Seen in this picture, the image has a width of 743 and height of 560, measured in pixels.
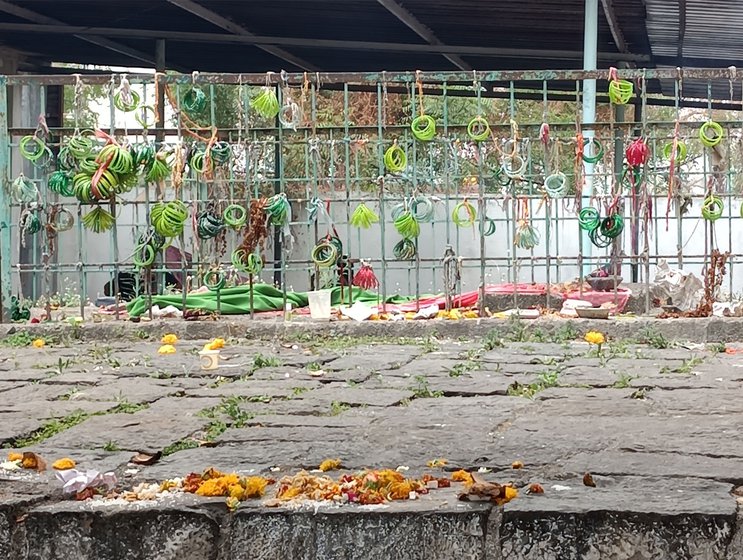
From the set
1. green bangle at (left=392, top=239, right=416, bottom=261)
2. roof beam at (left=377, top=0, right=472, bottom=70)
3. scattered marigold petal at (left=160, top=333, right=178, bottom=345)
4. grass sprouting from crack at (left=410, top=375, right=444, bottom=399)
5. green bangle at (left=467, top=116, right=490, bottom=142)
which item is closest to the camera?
grass sprouting from crack at (left=410, top=375, right=444, bottom=399)

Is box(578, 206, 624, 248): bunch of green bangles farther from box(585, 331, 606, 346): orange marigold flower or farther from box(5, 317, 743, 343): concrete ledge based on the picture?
box(585, 331, 606, 346): orange marigold flower

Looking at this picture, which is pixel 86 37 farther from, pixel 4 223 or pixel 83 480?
pixel 83 480

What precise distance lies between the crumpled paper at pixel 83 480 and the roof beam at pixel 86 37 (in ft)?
35.9

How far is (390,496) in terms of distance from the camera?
8.75ft

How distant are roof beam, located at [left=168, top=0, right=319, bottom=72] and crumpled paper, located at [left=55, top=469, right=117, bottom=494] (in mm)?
10085

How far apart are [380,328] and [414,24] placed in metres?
6.41

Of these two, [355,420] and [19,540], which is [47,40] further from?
[19,540]

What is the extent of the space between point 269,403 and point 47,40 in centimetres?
1232

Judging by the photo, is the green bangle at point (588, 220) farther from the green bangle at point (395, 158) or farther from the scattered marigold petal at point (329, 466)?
the scattered marigold petal at point (329, 466)

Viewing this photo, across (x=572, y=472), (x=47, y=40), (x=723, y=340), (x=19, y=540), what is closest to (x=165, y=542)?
(x=19, y=540)

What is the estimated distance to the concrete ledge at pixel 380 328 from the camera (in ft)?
25.3

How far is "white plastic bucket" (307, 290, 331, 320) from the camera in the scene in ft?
27.6

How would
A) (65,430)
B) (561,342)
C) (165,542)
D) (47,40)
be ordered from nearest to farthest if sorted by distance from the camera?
1. (165,542)
2. (65,430)
3. (561,342)
4. (47,40)

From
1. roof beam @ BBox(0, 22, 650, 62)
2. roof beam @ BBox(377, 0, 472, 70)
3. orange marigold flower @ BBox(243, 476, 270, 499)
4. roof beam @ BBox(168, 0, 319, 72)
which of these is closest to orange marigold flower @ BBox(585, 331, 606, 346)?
orange marigold flower @ BBox(243, 476, 270, 499)
